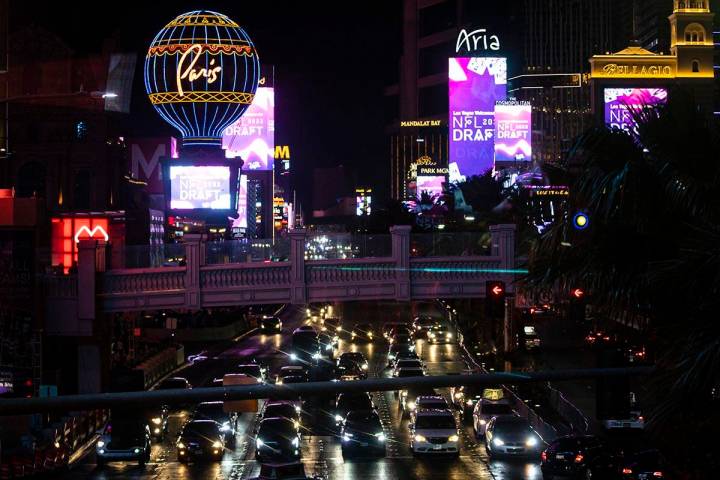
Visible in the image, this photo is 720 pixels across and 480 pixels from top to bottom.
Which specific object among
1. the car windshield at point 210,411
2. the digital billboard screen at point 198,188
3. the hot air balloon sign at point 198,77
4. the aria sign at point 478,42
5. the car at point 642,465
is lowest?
the car windshield at point 210,411

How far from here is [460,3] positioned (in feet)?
626

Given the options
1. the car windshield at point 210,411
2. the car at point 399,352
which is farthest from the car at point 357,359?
the car windshield at point 210,411

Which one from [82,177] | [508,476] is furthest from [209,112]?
[508,476]

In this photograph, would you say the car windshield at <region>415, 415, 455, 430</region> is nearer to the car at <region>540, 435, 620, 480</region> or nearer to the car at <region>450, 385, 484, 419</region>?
the car at <region>450, 385, 484, 419</region>

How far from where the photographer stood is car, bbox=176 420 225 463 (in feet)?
89.0

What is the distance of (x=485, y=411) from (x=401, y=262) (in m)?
7.47

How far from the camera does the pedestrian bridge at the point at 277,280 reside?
38938 mm

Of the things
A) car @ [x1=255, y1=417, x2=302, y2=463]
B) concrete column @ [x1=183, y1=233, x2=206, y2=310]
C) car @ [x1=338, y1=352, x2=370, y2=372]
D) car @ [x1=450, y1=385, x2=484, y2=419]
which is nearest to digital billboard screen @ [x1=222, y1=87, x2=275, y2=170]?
car @ [x1=338, y1=352, x2=370, y2=372]

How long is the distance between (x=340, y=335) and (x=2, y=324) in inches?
1396

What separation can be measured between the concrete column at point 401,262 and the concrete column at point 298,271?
3226 mm

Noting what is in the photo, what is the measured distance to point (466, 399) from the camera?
3934 cm

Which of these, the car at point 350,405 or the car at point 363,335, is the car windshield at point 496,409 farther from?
the car at point 363,335

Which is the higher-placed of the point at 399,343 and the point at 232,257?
the point at 232,257

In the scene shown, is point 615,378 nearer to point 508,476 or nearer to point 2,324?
point 508,476
